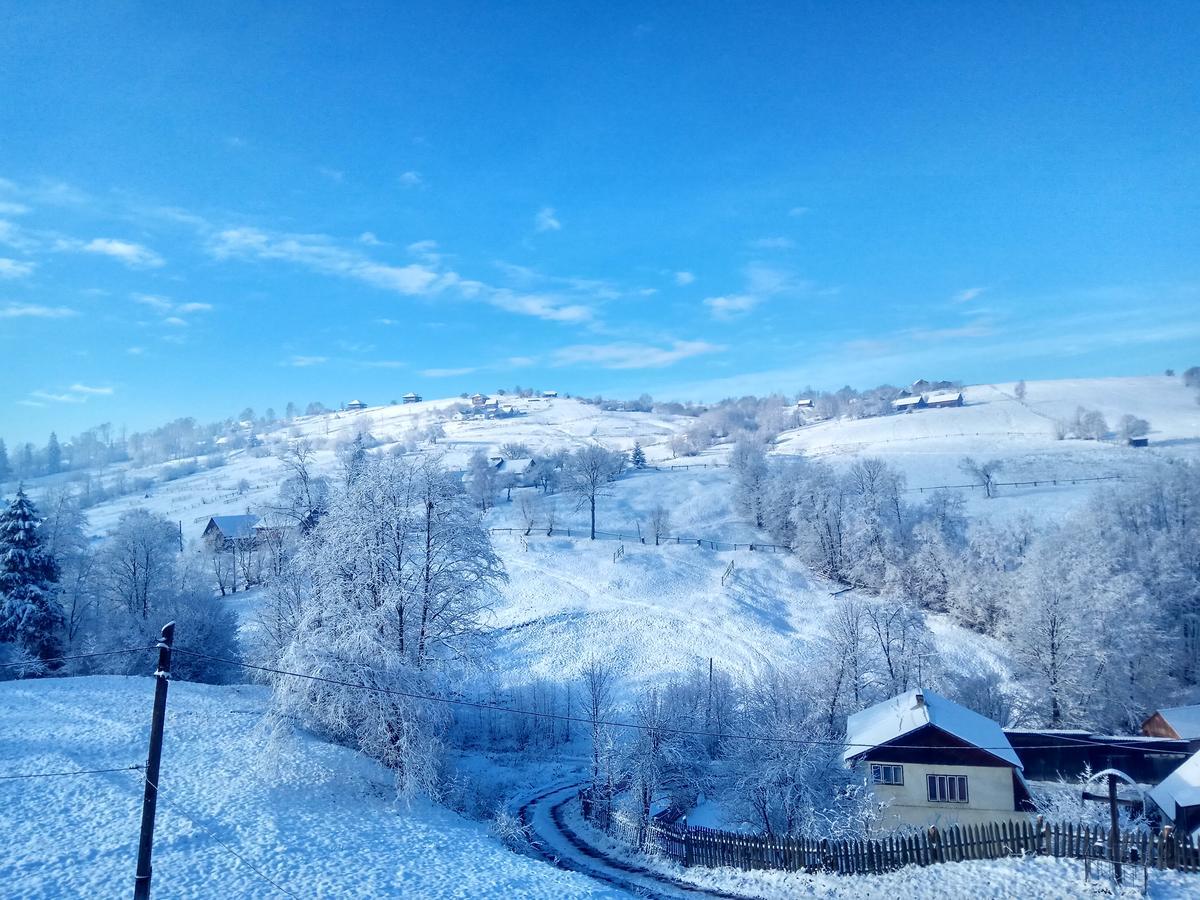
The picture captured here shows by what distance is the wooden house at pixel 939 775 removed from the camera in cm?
2428

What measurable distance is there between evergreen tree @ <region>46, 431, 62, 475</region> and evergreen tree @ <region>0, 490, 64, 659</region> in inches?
4318

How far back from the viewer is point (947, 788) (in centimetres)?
2461

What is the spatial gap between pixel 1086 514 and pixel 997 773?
40777mm

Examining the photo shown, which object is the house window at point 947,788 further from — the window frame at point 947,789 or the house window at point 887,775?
the house window at point 887,775

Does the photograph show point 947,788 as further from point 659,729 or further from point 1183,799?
point 659,729

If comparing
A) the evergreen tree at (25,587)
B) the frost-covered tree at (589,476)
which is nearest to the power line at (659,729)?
the evergreen tree at (25,587)

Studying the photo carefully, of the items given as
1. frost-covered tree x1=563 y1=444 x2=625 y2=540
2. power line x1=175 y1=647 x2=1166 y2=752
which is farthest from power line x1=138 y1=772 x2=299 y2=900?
frost-covered tree x1=563 y1=444 x2=625 y2=540

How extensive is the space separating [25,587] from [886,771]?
39.4m

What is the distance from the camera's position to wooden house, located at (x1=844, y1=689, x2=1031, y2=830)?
79.7 ft

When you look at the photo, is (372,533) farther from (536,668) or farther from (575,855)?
(536,668)

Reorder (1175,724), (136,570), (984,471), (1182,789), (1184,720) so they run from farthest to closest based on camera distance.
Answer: (984,471), (136,570), (1184,720), (1175,724), (1182,789)

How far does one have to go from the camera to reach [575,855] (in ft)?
78.7

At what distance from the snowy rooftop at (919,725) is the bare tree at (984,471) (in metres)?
54.0

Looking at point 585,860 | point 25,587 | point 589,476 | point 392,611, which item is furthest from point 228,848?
point 589,476
